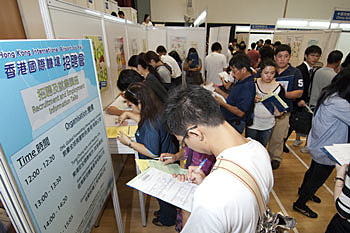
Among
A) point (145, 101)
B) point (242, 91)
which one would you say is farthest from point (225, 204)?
point (242, 91)

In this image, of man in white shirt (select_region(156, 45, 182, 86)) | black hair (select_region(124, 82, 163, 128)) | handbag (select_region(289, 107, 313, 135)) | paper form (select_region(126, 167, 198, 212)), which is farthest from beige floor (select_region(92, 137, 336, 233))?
man in white shirt (select_region(156, 45, 182, 86))

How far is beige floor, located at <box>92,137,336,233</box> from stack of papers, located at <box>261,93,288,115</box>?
3.25 feet

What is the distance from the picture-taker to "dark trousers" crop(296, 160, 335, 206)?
5.61ft

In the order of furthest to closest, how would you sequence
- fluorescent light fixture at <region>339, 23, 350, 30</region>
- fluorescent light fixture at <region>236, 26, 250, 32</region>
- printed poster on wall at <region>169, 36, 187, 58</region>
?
fluorescent light fixture at <region>236, 26, 250, 32</region>, printed poster on wall at <region>169, 36, 187, 58</region>, fluorescent light fixture at <region>339, 23, 350, 30</region>

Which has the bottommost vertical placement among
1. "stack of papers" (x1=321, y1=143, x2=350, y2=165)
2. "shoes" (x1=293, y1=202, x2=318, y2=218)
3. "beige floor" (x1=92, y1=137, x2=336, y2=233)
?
"beige floor" (x1=92, y1=137, x2=336, y2=233)

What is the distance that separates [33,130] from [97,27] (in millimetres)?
1692

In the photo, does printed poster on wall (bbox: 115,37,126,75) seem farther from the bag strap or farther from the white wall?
the white wall

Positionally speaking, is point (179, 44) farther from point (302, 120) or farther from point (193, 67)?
point (302, 120)

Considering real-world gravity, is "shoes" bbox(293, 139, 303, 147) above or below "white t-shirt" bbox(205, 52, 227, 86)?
below

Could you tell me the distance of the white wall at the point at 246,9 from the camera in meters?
8.83

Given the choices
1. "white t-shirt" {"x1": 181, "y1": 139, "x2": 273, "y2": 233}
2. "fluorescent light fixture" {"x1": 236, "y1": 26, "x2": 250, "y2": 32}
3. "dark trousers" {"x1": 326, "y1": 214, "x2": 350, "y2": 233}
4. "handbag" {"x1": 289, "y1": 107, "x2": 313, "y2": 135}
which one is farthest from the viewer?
"fluorescent light fixture" {"x1": 236, "y1": 26, "x2": 250, "y2": 32}

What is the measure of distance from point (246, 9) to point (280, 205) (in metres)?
9.25

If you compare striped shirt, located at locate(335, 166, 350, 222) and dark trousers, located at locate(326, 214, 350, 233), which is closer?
striped shirt, located at locate(335, 166, 350, 222)

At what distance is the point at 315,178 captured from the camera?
1.77 meters
